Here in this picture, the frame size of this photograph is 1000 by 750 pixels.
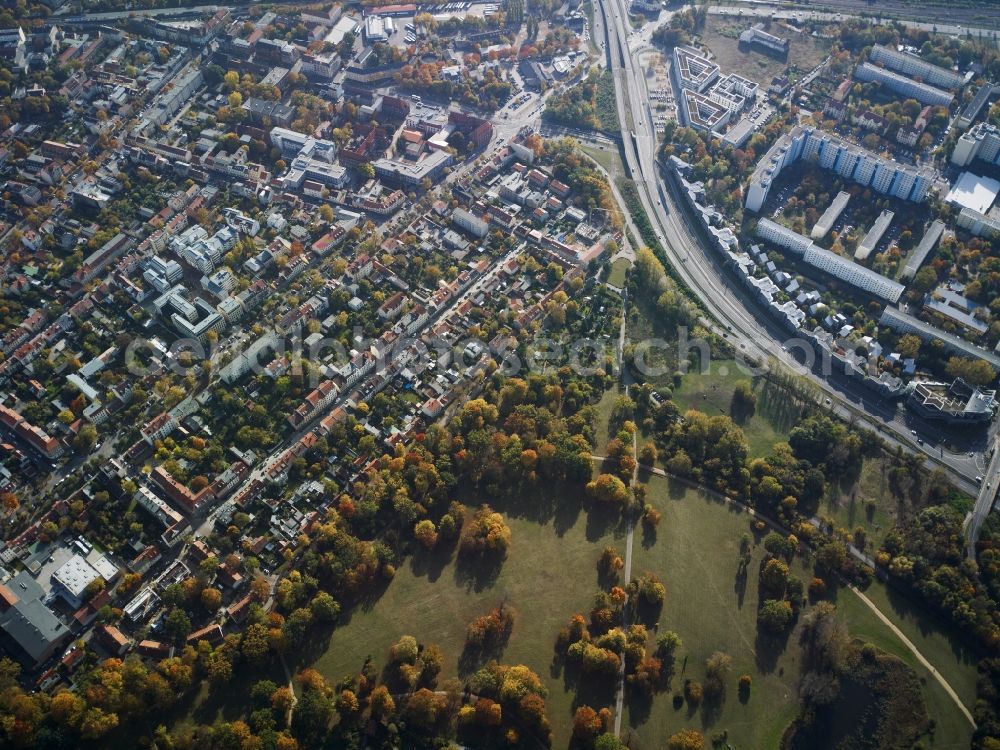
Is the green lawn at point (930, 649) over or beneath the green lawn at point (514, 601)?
beneath

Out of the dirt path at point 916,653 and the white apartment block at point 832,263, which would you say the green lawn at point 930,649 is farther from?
the white apartment block at point 832,263

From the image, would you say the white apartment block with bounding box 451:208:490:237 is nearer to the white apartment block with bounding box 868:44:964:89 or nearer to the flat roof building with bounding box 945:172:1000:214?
the flat roof building with bounding box 945:172:1000:214

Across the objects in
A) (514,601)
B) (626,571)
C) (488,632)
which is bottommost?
(626,571)

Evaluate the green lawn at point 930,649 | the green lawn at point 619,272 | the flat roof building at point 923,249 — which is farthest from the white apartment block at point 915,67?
the green lawn at point 930,649

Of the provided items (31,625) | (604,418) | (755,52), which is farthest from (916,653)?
(755,52)

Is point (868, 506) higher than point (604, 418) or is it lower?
lower

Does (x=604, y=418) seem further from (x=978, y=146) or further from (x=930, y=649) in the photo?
(x=978, y=146)
